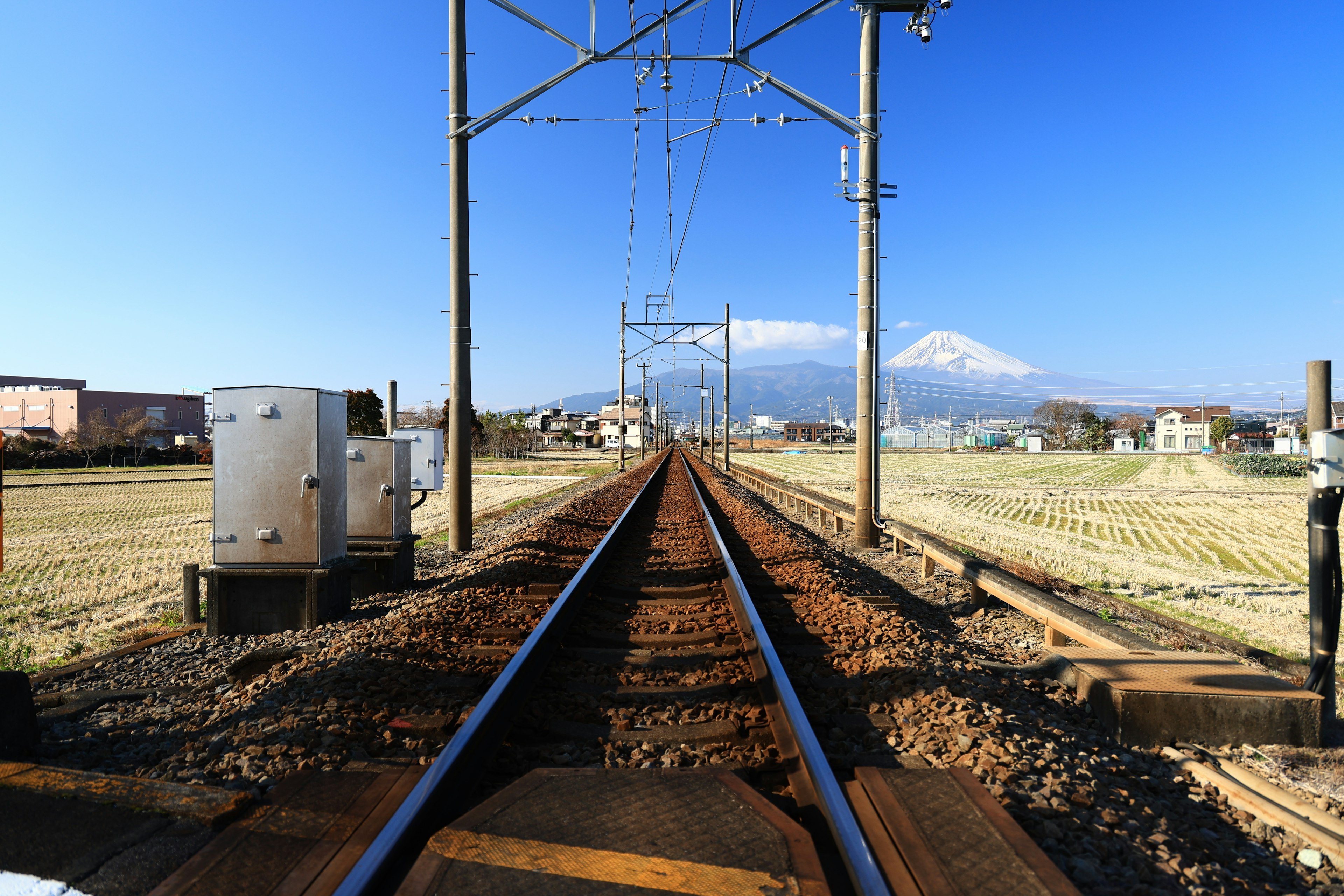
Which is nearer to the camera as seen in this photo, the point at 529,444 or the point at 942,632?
the point at 942,632

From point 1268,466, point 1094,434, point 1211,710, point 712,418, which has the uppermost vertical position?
point 712,418

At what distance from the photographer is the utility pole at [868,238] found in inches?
416

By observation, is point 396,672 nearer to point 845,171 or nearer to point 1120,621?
point 1120,621

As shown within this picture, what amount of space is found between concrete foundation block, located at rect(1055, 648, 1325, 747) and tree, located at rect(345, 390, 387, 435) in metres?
67.0

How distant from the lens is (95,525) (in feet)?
64.8

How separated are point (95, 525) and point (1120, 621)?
2422 centimetres

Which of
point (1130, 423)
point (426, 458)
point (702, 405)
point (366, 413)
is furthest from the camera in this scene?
point (1130, 423)

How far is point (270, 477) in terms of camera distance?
6.64m

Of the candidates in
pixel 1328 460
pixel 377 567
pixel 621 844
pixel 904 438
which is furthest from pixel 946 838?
pixel 904 438

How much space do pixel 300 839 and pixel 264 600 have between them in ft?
A: 15.7

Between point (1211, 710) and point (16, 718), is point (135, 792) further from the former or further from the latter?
point (1211, 710)

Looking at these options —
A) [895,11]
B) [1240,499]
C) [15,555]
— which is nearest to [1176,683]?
[895,11]

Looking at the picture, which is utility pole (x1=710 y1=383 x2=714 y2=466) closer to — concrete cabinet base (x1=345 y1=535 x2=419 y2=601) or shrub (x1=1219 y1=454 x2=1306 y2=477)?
shrub (x1=1219 y1=454 x2=1306 y2=477)

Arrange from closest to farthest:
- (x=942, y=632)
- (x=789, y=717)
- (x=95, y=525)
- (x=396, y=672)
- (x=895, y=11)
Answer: (x=789, y=717) < (x=396, y=672) < (x=942, y=632) < (x=895, y=11) < (x=95, y=525)
